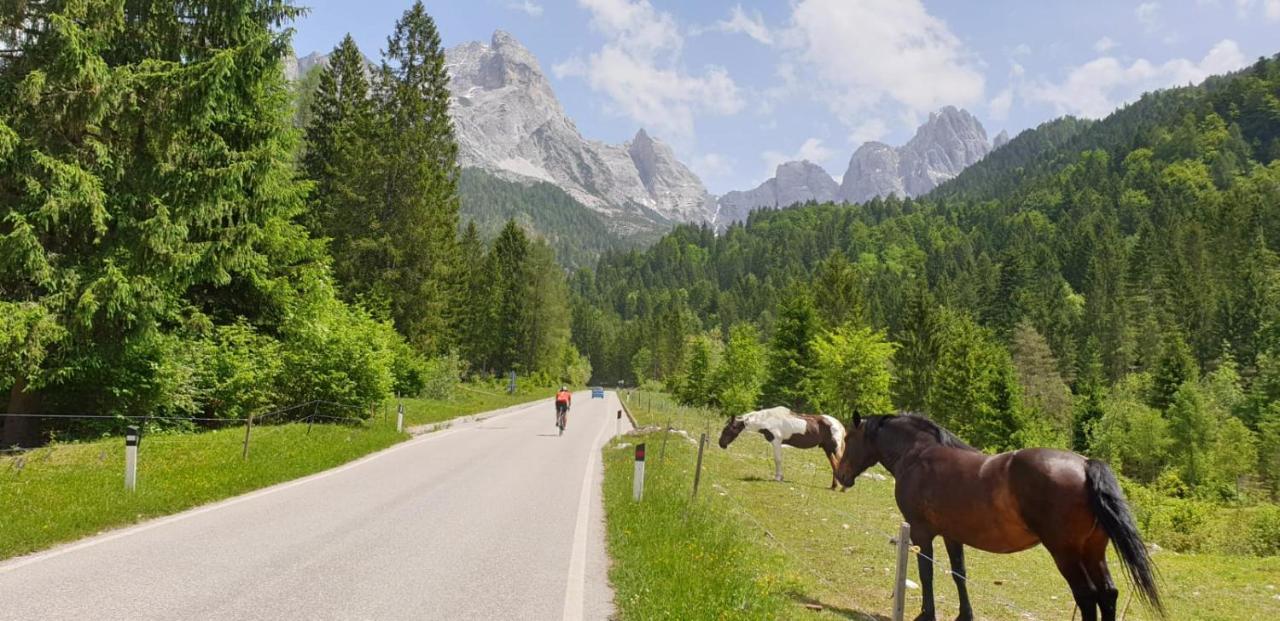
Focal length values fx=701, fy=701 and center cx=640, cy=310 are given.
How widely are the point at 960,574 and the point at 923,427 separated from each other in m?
1.86

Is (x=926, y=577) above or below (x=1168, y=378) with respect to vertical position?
above

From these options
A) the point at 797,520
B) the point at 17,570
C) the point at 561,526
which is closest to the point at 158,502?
the point at 17,570

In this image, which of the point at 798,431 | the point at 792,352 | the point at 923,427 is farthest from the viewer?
the point at 792,352

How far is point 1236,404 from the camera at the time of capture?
224ft

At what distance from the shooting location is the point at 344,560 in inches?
312

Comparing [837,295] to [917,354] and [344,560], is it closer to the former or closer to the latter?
[917,354]

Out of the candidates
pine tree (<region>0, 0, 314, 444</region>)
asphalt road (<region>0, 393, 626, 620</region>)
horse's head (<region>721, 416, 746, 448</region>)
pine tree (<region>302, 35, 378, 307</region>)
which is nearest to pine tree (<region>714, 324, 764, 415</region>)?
pine tree (<region>302, 35, 378, 307</region>)

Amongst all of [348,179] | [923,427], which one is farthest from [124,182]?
[348,179]

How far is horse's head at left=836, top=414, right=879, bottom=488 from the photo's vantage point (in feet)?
28.1

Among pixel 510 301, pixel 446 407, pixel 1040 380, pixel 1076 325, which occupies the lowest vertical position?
pixel 1040 380

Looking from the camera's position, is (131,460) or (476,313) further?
(476,313)

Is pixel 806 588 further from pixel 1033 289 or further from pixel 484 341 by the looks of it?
pixel 1033 289

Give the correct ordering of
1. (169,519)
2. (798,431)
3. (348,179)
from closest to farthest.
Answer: (169,519) < (798,431) < (348,179)

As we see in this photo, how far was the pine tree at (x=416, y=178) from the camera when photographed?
3809cm
